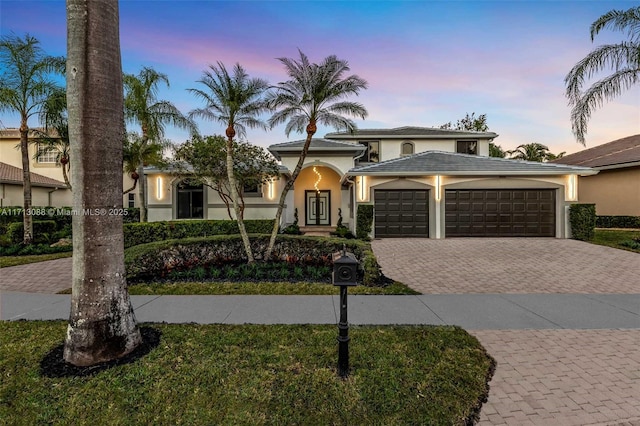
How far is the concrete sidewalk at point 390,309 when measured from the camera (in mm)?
4594

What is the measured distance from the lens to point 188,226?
545 inches

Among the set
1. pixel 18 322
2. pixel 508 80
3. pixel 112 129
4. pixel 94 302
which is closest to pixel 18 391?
pixel 94 302

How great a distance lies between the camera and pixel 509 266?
8648 millimetres

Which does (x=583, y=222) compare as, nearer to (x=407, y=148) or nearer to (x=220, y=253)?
(x=407, y=148)

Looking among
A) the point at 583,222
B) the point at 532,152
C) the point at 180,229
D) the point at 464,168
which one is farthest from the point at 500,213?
the point at 532,152

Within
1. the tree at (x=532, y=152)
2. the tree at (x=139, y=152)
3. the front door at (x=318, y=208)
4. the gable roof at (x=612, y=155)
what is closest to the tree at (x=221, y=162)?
the tree at (x=139, y=152)

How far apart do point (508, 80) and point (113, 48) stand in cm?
1709

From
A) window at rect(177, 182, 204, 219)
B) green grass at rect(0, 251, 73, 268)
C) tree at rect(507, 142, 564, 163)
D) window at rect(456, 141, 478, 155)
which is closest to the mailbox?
green grass at rect(0, 251, 73, 268)

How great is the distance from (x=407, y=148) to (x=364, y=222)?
1097 centimetres

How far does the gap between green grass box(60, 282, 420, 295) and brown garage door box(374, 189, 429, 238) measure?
25.8 feet

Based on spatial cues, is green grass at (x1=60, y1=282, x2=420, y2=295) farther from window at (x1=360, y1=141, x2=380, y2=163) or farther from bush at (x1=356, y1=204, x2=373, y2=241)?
window at (x1=360, y1=141, x2=380, y2=163)

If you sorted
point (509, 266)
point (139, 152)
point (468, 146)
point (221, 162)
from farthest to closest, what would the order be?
point (468, 146) < point (139, 152) < point (221, 162) < point (509, 266)

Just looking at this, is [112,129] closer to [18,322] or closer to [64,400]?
[64,400]

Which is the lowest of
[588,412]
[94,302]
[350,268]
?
[588,412]
